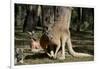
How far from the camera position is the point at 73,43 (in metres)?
2.42

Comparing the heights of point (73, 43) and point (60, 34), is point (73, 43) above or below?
below

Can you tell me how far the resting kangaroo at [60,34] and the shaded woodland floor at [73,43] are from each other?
0.06 m

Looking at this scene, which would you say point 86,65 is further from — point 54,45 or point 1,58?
point 1,58

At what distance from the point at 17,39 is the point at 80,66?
820mm

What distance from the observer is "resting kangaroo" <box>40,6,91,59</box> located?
2.32 metres

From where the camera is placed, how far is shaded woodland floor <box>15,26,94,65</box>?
2229 mm

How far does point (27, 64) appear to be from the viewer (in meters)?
→ 2.25

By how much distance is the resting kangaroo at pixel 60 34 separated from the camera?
232cm

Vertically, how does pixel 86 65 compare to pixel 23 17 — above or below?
below

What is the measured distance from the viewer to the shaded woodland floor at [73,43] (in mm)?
2229

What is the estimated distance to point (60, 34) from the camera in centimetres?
237

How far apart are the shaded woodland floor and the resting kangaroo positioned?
58 mm

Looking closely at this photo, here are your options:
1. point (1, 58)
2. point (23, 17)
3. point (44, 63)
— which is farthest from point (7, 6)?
point (44, 63)

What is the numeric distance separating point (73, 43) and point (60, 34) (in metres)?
0.20
